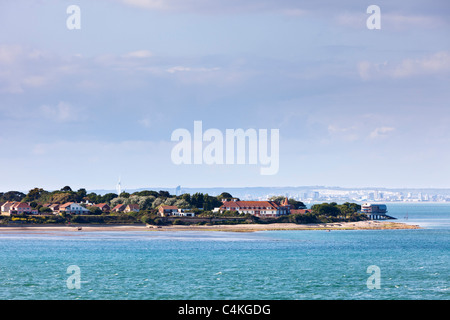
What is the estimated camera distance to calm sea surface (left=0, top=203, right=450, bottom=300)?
5856cm

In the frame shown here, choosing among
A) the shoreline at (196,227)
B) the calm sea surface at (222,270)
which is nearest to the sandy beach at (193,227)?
the shoreline at (196,227)

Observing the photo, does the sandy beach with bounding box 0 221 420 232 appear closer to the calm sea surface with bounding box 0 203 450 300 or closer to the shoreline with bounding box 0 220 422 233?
the shoreline with bounding box 0 220 422 233

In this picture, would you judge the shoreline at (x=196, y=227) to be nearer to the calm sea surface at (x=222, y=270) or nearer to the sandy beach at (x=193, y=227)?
the sandy beach at (x=193, y=227)

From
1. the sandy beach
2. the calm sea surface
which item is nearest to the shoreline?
the sandy beach

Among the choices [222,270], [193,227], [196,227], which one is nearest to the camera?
[222,270]

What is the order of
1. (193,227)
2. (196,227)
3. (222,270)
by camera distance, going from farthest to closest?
(196,227) → (193,227) → (222,270)

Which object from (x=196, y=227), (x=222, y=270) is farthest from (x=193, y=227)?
(x=222, y=270)

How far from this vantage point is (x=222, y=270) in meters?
74.9

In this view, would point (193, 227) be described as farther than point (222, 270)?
Yes

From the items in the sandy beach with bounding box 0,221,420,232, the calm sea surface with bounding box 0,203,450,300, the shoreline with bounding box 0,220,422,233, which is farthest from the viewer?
the shoreline with bounding box 0,220,422,233

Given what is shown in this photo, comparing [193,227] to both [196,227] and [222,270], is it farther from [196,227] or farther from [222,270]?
[222,270]

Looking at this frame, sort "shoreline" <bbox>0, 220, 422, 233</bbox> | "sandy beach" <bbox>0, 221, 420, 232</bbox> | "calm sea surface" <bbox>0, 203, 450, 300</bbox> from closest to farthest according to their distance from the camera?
"calm sea surface" <bbox>0, 203, 450, 300</bbox>, "sandy beach" <bbox>0, 221, 420, 232</bbox>, "shoreline" <bbox>0, 220, 422, 233</bbox>
